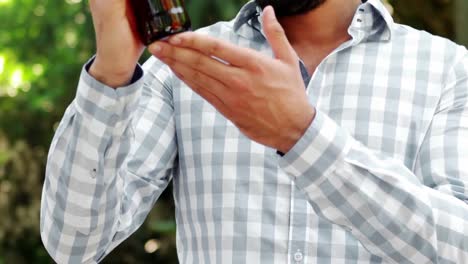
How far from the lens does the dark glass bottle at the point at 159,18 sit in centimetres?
153

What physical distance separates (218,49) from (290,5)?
58cm

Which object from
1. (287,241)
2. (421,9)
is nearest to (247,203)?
(287,241)

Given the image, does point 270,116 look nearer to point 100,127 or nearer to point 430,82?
point 100,127

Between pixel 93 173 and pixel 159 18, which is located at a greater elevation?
pixel 159 18

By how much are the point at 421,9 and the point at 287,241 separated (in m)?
2.74

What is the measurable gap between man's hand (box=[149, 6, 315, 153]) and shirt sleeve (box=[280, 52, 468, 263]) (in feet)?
0.14

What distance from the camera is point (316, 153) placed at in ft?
4.99

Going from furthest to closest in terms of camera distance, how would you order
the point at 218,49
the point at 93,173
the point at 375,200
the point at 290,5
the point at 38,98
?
the point at 38,98
the point at 290,5
the point at 93,173
the point at 375,200
the point at 218,49

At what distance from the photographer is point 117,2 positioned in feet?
5.21

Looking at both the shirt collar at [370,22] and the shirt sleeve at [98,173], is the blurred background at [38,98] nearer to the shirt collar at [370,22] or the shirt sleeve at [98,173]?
the shirt collar at [370,22]

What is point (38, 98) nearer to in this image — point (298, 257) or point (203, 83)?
point (298, 257)

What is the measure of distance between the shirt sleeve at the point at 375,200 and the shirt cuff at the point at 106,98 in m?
0.27

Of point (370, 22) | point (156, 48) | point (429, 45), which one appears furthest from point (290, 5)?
point (156, 48)

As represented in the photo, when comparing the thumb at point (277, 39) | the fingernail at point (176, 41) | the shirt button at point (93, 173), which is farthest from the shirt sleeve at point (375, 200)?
the shirt button at point (93, 173)
